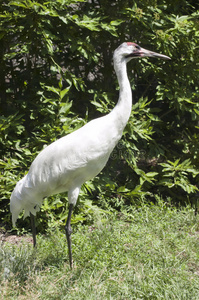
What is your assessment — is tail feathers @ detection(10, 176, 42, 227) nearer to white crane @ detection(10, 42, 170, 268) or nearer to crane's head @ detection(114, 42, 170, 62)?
white crane @ detection(10, 42, 170, 268)

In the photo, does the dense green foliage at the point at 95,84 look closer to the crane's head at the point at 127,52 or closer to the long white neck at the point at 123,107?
the crane's head at the point at 127,52

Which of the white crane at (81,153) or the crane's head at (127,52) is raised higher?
the crane's head at (127,52)

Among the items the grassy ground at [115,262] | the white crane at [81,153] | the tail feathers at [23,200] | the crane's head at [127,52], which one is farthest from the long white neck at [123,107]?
the grassy ground at [115,262]

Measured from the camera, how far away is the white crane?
12.1 ft

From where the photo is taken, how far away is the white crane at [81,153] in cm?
369

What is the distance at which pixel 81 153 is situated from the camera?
3684mm

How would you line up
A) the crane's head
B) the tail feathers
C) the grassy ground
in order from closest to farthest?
the grassy ground < the crane's head < the tail feathers

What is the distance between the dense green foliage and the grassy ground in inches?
18.8

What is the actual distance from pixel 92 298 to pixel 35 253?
88cm

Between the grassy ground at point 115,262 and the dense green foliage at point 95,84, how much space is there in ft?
1.56

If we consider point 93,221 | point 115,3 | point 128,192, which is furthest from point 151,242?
point 115,3

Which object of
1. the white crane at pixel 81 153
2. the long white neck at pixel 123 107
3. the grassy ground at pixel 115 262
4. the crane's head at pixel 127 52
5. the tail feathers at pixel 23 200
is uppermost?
the crane's head at pixel 127 52

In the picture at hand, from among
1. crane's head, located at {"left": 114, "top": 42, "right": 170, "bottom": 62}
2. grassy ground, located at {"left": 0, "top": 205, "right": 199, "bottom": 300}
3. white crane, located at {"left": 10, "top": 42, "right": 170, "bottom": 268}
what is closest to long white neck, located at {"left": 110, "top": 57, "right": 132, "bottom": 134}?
white crane, located at {"left": 10, "top": 42, "right": 170, "bottom": 268}

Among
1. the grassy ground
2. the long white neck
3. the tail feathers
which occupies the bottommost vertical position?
the grassy ground
